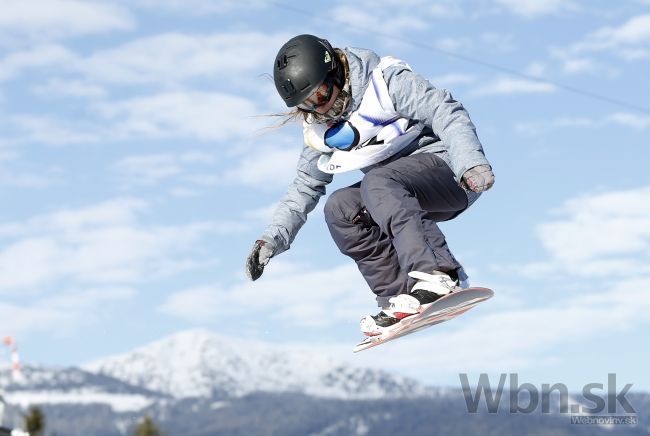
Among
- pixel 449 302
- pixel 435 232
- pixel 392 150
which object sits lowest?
pixel 449 302

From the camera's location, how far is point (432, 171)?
7961mm

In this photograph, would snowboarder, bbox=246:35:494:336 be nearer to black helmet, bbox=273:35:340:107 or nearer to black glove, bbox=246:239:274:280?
black helmet, bbox=273:35:340:107

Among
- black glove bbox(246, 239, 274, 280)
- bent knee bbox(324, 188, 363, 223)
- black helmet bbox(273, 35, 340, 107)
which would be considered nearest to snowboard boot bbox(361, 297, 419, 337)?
bent knee bbox(324, 188, 363, 223)

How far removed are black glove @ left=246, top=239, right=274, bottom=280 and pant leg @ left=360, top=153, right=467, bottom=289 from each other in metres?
1.01

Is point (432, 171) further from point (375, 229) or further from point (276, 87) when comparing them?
point (276, 87)

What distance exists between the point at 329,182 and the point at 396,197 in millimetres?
1118

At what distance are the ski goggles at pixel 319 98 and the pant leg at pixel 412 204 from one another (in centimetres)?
60

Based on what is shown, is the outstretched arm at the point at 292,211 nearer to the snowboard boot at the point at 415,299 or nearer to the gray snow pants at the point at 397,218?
the gray snow pants at the point at 397,218

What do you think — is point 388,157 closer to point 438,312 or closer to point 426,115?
point 426,115

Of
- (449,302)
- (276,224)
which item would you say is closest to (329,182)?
(276,224)

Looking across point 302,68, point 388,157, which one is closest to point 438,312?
point 388,157

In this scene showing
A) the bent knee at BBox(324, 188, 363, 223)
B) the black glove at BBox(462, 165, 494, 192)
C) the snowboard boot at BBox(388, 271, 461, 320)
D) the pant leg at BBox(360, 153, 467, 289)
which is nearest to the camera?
the black glove at BBox(462, 165, 494, 192)

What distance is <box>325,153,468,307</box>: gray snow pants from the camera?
7.67m

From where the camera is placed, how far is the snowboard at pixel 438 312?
7554 millimetres
